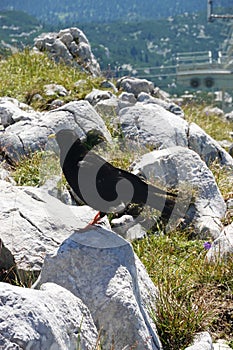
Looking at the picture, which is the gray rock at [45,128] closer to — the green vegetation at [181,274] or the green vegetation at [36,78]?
the green vegetation at [181,274]

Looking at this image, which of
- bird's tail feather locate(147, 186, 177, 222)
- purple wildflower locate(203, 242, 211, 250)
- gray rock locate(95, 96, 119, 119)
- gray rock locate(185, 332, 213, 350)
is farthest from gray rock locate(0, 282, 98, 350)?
gray rock locate(95, 96, 119, 119)

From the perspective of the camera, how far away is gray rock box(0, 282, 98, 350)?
311 cm

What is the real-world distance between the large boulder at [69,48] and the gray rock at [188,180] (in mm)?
9235

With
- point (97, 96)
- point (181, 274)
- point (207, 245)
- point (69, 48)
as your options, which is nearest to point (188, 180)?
point (207, 245)

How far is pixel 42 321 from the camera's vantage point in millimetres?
3238

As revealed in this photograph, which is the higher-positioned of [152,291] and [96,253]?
[96,253]

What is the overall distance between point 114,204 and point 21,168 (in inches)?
113

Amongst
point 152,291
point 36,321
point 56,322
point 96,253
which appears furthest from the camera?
point 152,291

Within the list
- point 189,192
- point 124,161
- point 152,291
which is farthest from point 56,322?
point 124,161

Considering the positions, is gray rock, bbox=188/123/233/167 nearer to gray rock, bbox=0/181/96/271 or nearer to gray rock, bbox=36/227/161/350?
gray rock, bbox=0/181/96/271

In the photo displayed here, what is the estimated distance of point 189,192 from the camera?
25.2 ft

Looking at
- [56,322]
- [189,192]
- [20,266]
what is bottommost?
[189,192]

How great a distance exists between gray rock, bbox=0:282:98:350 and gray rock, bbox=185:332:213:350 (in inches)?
38.3

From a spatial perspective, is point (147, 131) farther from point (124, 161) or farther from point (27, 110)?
point (27, 110)
